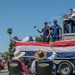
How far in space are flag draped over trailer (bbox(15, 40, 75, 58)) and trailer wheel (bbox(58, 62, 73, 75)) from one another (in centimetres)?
45

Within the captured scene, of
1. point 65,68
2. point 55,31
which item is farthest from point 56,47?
point 65,68

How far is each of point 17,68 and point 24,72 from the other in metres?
1.46

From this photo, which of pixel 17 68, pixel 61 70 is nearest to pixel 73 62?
pixel 61 70

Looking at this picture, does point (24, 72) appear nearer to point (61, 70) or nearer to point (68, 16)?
point (61, 70)

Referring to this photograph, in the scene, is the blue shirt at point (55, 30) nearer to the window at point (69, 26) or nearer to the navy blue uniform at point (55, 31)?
the navy blue uniform at point (55, 31)

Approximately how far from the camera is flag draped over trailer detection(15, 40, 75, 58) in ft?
65.3

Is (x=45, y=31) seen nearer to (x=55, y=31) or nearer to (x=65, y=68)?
(x=55, y=31)

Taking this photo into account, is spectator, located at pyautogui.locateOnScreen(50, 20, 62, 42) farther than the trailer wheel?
No

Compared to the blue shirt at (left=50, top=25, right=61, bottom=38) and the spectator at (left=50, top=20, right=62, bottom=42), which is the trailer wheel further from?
the blue shirt at (left=50, top=25, right=61, bottom=38)

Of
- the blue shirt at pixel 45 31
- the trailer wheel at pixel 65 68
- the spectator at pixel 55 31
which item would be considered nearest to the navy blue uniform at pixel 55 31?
the spectator at pixel 55 31

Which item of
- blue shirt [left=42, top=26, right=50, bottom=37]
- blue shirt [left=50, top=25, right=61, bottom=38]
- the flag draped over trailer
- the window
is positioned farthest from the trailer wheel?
the window

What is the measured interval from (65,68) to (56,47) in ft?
4.21

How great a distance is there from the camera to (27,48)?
2050cm

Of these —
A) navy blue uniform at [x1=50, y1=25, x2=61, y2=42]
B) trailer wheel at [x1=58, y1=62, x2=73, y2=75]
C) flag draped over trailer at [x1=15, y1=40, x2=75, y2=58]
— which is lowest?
trailer wheel at [x1=58, y1=62, x2=73, y2=75]
